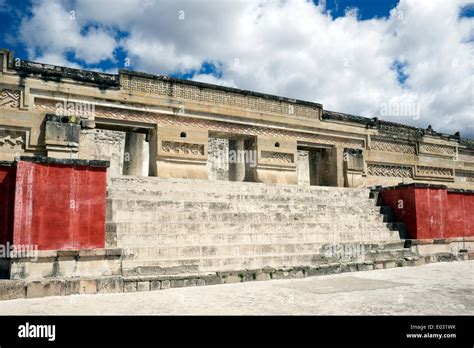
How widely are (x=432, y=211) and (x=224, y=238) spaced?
4.96 m

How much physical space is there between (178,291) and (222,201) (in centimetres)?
263

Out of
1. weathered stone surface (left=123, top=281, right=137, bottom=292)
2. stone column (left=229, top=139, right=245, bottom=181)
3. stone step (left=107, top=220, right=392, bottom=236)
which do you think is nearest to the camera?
weathered stone surface (left=123, top=281, right=137, bottom=292)

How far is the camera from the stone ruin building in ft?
16.3

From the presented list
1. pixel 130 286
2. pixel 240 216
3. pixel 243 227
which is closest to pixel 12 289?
pixel 130 286

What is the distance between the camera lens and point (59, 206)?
5.02 metres

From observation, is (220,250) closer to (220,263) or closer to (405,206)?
(220,263)

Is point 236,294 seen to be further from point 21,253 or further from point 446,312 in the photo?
point 21,253

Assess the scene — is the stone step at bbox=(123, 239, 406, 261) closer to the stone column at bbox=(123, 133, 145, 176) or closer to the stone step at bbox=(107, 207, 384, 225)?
the stone step at bbox=(107, 207, 384, 225)

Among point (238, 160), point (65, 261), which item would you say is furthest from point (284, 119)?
point (65, 261)

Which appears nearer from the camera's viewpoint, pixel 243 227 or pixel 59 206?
pixel 59 206

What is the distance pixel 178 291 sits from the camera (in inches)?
189

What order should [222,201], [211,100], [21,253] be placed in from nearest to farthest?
[21,253] → [222,201] → [211,100]

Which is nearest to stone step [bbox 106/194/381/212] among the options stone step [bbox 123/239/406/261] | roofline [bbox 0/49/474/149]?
stone step [bbox 123/239/406/261]

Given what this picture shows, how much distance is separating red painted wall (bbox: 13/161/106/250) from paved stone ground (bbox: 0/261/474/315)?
83 cm
